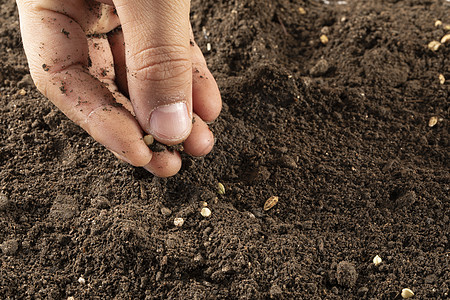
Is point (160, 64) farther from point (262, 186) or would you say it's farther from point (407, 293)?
point (407, 293)

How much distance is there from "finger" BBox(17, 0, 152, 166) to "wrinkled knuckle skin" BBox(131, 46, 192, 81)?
7.4 inches

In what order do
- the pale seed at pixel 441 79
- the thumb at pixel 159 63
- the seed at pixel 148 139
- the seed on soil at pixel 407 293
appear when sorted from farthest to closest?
1. the pale seed at pixel 441 79
2. the seed at pixel 148 139
3. the seed on soil at pixel 407 293
4. the thumb at pixel 159 63

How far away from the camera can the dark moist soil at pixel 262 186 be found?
132 centimetres

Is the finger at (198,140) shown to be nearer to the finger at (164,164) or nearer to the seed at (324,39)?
the finger at (164,164)

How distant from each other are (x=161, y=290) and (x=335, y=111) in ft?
3.10

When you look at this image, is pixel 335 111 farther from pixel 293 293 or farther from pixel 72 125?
pixel 72 125

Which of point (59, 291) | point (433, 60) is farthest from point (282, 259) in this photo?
point (433, 60)

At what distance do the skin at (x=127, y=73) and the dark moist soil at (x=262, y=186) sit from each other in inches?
7.3

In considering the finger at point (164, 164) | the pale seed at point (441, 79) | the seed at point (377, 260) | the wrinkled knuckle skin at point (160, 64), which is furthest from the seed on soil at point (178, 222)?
the pale seed at point (441, 79)

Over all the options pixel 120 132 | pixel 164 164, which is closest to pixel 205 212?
pixel 164 164

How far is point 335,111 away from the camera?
1.76m

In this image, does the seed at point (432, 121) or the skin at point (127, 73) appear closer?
the skin at point (127, 73)

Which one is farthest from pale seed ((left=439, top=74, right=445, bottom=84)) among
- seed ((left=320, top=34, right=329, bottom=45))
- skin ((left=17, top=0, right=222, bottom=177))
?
skin ((left=17, top=0, right=222, bottom=177))

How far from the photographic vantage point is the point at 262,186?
1547 mm
